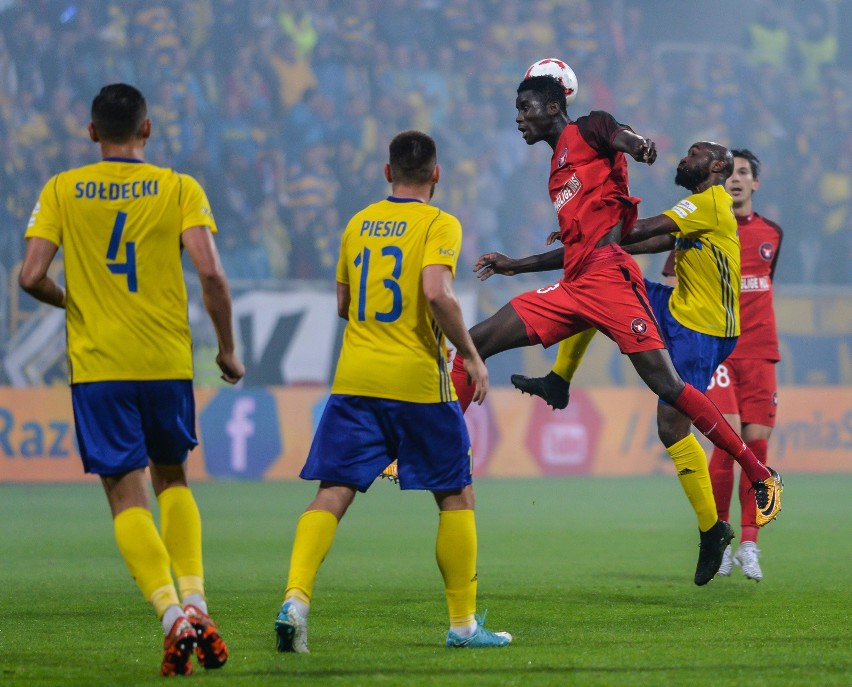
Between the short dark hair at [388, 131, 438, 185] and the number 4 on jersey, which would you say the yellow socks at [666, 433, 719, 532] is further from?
the number 4 on jersey

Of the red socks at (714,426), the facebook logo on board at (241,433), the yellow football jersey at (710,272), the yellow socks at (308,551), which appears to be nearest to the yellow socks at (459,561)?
the yellow socks at (308,551)

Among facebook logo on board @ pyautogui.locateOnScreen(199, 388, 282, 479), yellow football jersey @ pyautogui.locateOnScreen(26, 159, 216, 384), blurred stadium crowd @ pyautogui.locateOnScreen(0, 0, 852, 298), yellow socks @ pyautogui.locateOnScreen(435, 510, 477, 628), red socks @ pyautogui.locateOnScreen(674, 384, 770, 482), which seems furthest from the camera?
blurred stadium crowd @ pyautogui.locateOnScreen(0, 0, 852, 298)

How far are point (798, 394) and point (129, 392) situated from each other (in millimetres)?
14810

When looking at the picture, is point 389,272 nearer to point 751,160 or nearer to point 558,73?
point 558,73

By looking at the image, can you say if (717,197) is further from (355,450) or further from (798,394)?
(798,394)

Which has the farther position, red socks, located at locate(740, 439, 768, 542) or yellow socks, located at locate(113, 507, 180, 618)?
red socks, located at locate(740, 439, 768, 542)

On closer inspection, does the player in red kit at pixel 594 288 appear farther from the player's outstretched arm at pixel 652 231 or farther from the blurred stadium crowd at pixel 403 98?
the blurred stadium crowd at pixel 403 98

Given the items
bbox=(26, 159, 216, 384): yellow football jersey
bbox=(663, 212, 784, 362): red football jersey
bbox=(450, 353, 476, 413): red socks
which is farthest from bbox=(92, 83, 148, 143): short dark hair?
bbox=(663, 212, 784, 362): red football jersey

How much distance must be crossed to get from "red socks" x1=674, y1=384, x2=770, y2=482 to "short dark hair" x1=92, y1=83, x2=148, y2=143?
11.2 ft

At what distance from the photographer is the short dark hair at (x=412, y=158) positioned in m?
5.18

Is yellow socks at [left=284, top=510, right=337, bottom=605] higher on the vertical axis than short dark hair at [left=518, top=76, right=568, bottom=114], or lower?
lower

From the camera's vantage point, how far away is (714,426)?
23.4ft

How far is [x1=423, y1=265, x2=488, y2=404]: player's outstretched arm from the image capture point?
195 inches

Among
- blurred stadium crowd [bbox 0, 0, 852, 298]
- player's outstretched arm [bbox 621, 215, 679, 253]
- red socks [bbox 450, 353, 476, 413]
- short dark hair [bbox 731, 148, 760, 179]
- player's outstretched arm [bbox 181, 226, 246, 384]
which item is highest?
blurred stadium crowd [bbox 0, 0, 852, 298]
